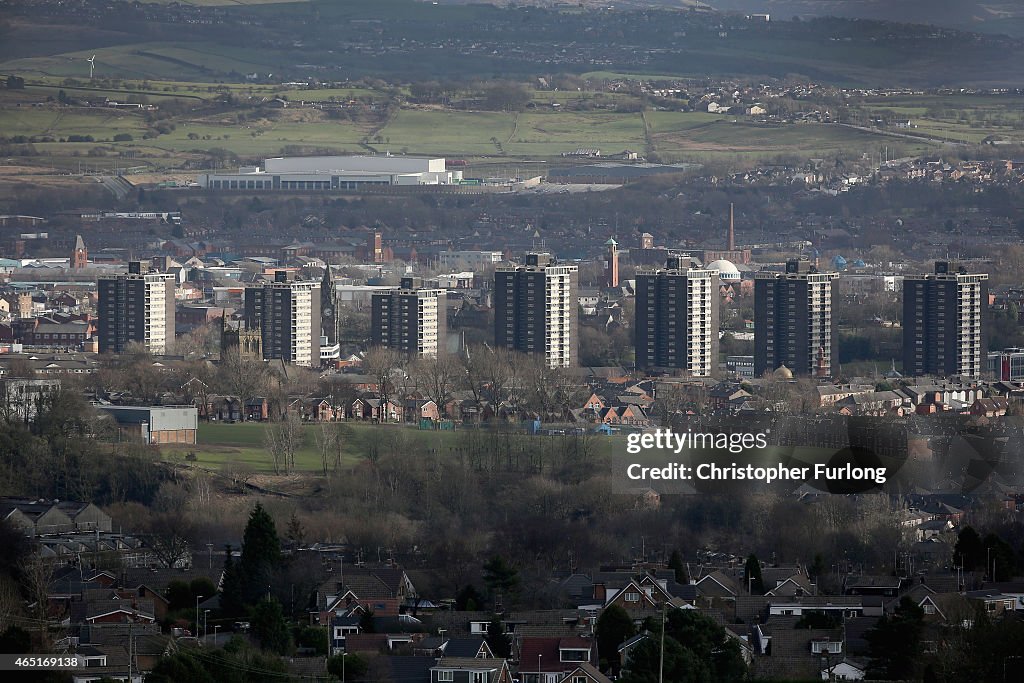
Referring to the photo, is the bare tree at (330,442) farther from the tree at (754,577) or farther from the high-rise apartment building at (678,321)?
the high-rise apartment building at (678,321)

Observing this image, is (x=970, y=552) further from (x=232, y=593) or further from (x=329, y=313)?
(x=329, y=313)

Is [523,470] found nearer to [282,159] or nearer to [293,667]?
[293,667]

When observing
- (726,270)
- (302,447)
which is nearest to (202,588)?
(302,447)

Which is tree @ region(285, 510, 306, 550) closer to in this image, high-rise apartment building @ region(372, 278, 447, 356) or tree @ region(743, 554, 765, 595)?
tree @ region(743, 554, 765, 595)

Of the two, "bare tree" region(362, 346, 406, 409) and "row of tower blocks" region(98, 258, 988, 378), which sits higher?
"row of tower blocks" region(98, 258, 988, 378)

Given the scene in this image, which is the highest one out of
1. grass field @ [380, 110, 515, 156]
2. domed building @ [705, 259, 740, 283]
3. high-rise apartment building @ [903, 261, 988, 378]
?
grass field @ [380, 110, 515, 156]

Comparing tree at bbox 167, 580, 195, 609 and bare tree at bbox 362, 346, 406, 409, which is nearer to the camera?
tree at bbox 167, 580, 195, 609

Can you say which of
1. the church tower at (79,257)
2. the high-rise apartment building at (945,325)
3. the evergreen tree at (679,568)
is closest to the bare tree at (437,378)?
the high-rise apartment building at (945,325)

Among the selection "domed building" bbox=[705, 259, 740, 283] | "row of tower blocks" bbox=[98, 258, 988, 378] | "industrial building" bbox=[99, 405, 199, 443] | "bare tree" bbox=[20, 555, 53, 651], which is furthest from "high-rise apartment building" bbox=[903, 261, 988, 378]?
"bare tree" bbox=[20, 555, 53, 651]
